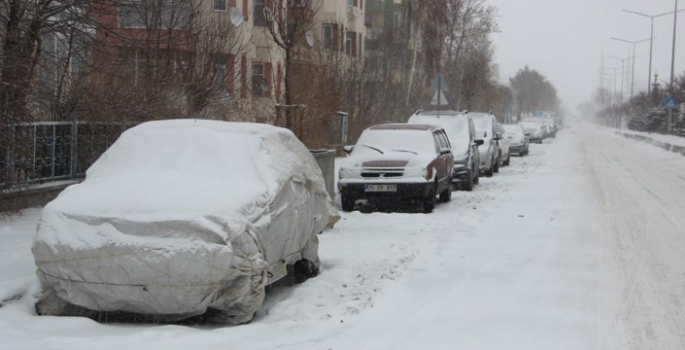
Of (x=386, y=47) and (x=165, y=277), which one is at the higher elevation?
(x=386, y=47)

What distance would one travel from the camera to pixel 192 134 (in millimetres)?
8586

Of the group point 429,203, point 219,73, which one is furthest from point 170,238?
point 219,73

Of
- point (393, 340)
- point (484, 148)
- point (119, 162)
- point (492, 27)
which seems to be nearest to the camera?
point (393, 340)

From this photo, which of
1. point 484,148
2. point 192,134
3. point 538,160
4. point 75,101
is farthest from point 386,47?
point 192,134

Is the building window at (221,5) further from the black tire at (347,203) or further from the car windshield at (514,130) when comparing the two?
the black tire at (347,203)

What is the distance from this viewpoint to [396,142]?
1631 centimetres

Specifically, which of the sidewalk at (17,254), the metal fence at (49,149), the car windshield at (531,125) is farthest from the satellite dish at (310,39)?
the car windshield at (531,125)

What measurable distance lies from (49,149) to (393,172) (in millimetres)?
5900

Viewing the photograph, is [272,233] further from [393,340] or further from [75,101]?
[75,101]

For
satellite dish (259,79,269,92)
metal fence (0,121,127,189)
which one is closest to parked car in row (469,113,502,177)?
satellite dish (259,79,269,92)

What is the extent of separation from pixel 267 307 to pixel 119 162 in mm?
2052

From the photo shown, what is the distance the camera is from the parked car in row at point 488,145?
24719mm

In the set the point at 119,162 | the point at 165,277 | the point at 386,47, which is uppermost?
the point at 386,47

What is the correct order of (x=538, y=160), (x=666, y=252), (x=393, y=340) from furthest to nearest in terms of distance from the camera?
(x=538, y=160)
(x=666, y=252)
(x=393, y=340)
